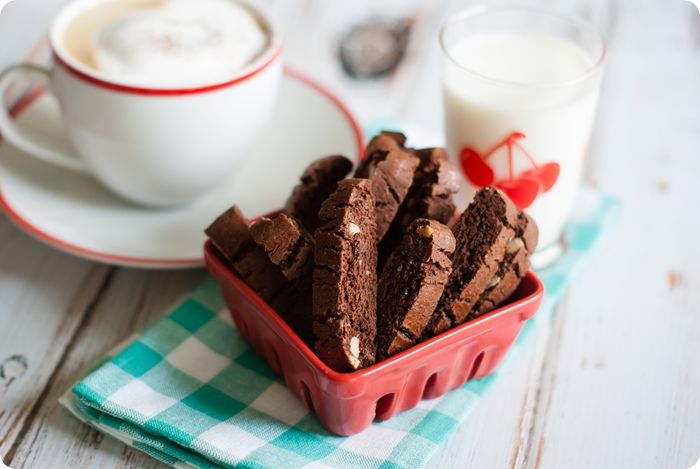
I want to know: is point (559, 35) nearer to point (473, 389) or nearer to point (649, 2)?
point (473, 389)

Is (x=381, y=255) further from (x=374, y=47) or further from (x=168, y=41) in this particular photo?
(x=374, y=47)

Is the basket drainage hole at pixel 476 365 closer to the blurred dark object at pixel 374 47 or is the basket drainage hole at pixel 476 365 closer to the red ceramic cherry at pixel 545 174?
the red ceramic cherry at pixel 545 174

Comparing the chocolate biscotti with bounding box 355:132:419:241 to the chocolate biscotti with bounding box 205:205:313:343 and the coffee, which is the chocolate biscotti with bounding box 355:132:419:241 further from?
the coffee

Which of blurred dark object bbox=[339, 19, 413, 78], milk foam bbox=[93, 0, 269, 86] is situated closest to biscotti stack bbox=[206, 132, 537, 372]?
milk foam bbox=[93, 0, 269, 86]

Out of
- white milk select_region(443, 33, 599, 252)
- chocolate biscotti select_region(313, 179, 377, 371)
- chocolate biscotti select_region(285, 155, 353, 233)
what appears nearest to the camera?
chocolate biscotti select_region(313, 179, 377, 371)

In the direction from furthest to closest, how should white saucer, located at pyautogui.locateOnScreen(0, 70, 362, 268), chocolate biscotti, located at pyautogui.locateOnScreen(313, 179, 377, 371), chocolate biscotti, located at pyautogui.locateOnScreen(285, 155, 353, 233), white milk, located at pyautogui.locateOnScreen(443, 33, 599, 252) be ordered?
white saucer, located at pyautogui.locateOnScreen(0, 70, 362, 268) < white milk, located at pyautogui.locateOnScreen(443, 33, 599, 252) < chocolate biscotti, located at pyautogui.locateOnScreen(285, 155, 353, 233) < chocolate biscotti, located at pyautogui.locateOnScreen(313, 179, 377, 371)

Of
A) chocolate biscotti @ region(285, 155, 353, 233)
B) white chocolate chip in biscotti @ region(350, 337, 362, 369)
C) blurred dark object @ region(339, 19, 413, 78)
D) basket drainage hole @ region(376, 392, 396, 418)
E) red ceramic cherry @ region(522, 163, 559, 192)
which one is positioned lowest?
blurred dark object @ region(339, 19, 413, 78)

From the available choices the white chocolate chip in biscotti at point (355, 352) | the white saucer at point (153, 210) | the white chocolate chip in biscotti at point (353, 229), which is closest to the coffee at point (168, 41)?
the white saucer at point (153, 210)
